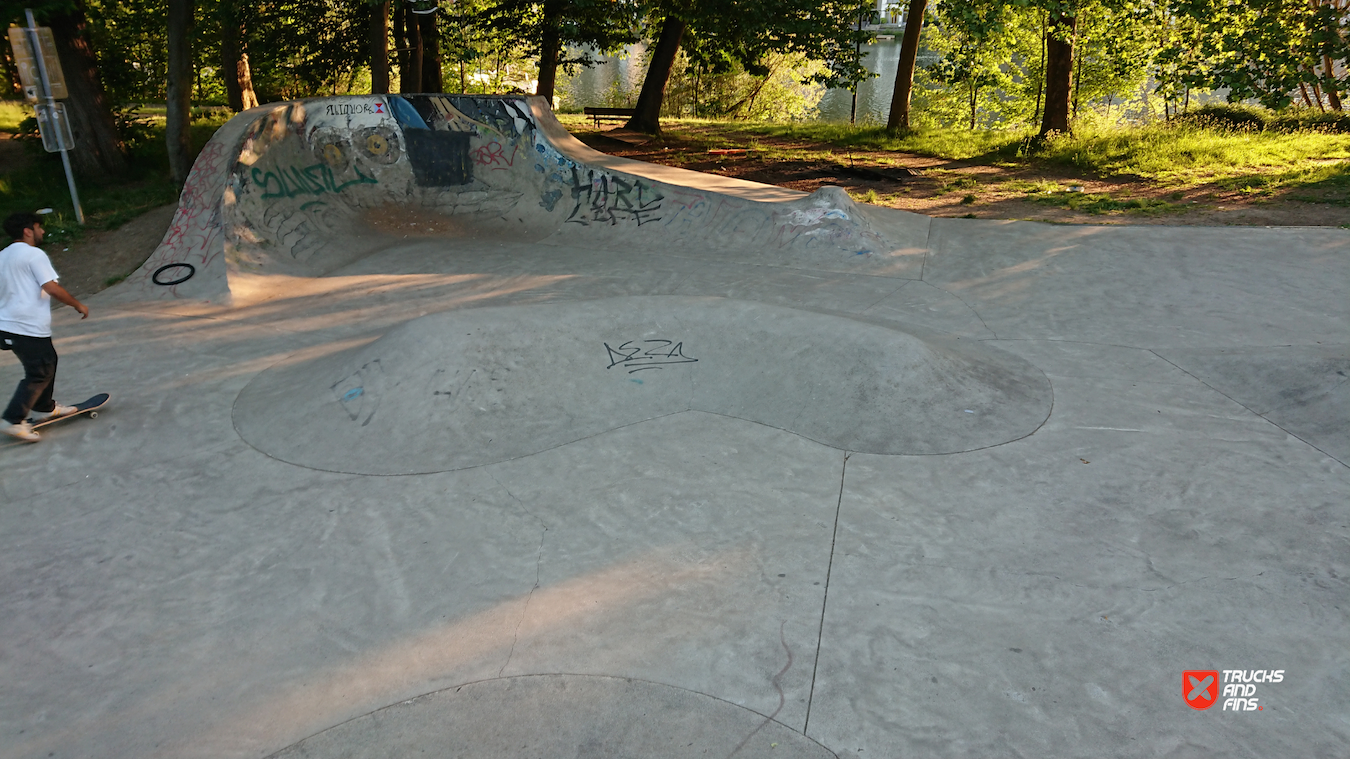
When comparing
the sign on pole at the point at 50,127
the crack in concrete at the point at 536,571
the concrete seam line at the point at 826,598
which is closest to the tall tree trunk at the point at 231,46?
the sign on pole at the point at 50,127

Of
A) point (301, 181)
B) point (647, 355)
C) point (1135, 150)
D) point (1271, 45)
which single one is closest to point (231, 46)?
point (301, 181)

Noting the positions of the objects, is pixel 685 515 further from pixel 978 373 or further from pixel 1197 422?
pixel 1197 422

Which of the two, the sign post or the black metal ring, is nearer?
the black metal ring

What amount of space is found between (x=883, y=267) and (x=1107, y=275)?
295 cm

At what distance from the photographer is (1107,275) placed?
1042 cm

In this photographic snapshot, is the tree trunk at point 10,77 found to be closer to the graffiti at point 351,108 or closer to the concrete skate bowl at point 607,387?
the graffiti at point 351,108

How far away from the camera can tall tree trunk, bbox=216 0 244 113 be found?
50.0ft

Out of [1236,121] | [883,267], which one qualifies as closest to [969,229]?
[883,267]

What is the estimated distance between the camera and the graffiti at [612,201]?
497 inches

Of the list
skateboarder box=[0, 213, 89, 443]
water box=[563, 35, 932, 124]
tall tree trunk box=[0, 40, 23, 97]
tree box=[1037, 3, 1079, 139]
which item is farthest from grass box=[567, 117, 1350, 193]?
tall tree trunk box=[0, 40, 23, 97]

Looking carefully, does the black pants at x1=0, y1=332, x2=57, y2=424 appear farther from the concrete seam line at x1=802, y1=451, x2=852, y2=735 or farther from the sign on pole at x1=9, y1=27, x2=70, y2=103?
the sign on pole at x1=9, y1=27, x2=70, y2=103

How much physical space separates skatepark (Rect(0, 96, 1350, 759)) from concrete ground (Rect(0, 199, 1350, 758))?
26 millimetres

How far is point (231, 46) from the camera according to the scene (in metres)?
18.8

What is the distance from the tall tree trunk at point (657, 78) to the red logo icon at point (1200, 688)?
21129mm
